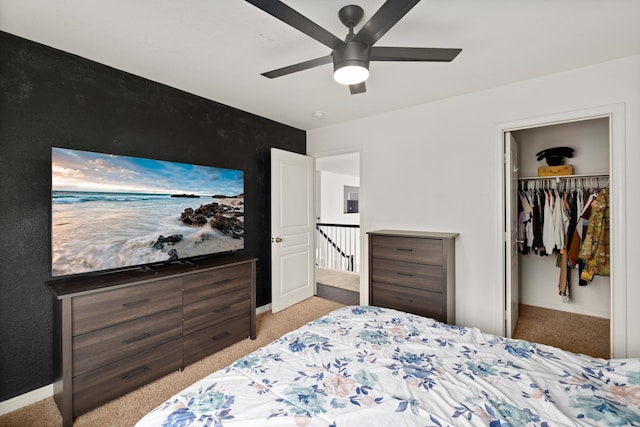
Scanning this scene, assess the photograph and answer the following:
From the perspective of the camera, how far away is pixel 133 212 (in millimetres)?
2412

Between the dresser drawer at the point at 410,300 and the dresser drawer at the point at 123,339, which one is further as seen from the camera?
the dresser drawer at the point at 410,300

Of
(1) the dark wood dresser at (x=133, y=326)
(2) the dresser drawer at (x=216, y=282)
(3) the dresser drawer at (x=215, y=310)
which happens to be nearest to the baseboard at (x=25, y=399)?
(1) the dark wood dresser at (x=133, y=326)

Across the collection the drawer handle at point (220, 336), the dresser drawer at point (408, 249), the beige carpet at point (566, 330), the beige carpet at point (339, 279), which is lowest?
the beige carpet at point (566, 330)

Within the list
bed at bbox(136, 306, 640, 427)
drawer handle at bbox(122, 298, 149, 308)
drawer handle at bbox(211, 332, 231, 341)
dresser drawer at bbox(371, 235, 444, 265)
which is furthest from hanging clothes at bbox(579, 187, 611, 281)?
drawer handle at bbox(122, 298, 149, 308)

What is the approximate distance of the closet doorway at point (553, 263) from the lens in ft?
9.46

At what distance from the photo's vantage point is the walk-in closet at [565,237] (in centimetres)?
304

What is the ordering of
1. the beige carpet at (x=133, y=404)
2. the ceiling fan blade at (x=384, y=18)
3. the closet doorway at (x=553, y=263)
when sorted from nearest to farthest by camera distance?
the ceiling fan blade at (x=384, y=18)
the beige carpet at (x=133, y=404)
the closet doorway at (x=553, y=263)

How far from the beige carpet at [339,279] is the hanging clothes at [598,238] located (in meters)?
2.78

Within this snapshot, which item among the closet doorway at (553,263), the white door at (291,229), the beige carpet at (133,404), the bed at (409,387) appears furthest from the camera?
the white door at (291,229)

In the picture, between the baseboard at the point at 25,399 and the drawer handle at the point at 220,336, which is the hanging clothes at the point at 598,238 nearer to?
the drawer handle at the point at 220,336

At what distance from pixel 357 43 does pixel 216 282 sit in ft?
7.19

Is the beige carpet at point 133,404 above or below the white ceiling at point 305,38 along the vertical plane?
below

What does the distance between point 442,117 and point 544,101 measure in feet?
2.86

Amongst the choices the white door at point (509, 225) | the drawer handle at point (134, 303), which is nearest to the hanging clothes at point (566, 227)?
the white door at point (509, 225)
